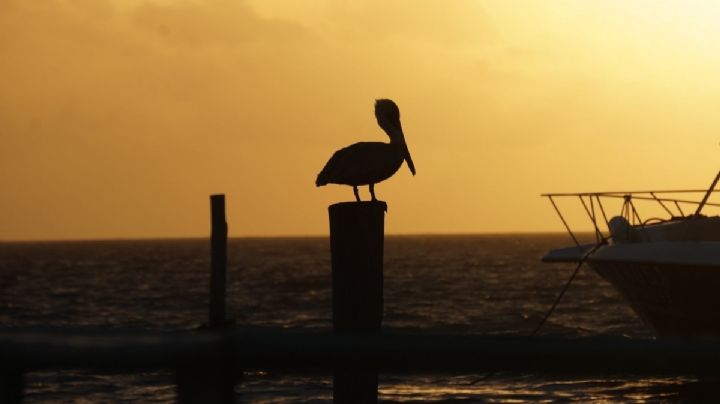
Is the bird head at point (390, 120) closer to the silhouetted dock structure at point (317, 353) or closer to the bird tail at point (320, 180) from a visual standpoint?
the bird tail at point (320, 180)

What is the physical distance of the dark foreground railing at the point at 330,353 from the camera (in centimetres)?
305

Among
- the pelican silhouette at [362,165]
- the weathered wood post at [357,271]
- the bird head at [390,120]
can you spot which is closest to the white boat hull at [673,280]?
the bird head at [390,120]

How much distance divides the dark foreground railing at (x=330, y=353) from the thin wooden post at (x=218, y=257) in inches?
264

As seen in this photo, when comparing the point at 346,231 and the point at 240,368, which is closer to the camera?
the point at 240,368

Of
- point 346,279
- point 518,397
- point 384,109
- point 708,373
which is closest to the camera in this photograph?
point 708,373

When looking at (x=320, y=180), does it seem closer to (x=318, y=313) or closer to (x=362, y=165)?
(x=362, y=165)

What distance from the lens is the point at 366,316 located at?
6.23 metres

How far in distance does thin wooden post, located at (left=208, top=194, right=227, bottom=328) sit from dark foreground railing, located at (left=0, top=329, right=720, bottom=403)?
671 centimetres

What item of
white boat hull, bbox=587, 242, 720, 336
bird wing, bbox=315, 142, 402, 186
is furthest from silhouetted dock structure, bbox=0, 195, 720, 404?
white boat hull, bbox=587, 242, 720, 336

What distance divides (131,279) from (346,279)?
7841 centimetres

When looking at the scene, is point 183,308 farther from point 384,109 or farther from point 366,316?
point 366,316

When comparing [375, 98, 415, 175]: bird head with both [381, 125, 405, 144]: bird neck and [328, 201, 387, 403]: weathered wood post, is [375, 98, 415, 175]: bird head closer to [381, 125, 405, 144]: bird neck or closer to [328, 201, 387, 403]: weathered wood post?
[381, 125, 405, 144]: bird neck

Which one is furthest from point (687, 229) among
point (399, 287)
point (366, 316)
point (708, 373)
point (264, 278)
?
point (264, 278)

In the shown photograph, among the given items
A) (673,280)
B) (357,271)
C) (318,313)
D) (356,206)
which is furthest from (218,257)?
(318,313)
